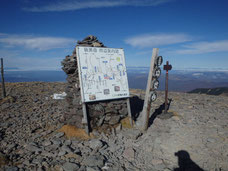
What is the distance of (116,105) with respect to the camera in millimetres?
8789

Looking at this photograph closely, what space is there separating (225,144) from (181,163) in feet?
8.03

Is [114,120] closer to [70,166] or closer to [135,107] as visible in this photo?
[70,166]

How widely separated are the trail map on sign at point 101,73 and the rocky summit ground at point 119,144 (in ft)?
6.25

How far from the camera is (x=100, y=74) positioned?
833cm

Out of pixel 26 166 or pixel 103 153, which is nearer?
pixel 26 166

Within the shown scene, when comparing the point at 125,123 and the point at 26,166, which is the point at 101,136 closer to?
the point at 125,123

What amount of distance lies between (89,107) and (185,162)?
4813 mm

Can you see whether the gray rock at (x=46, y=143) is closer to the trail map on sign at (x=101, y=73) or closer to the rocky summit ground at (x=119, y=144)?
the rocky summit ground at (x=119, y=144)

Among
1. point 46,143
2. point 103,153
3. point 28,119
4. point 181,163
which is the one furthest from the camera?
point 28,119

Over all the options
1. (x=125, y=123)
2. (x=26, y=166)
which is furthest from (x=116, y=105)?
(x=26, y=166)

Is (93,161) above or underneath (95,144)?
underneath

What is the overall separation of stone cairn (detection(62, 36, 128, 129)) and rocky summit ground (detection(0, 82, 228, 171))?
50 centimetres

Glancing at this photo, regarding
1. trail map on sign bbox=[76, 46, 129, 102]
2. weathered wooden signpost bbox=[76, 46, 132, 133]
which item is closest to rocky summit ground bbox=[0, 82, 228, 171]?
weathered wooden signpost bbox=[76, 46, 132, 133]

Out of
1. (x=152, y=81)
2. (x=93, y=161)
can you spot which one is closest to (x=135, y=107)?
(x=152, y=81)
